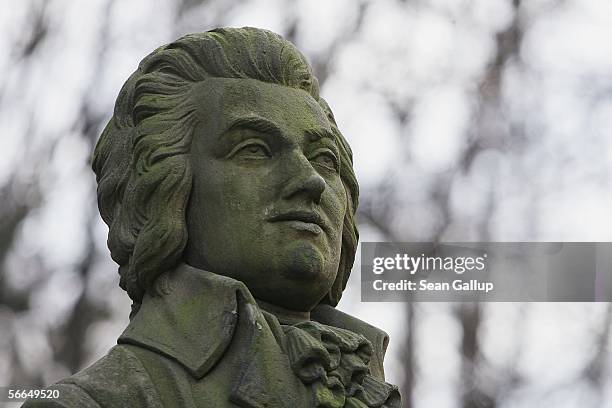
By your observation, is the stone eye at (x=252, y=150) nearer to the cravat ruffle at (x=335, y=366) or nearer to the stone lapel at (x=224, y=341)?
the stone lapel at (x=224, y=341)

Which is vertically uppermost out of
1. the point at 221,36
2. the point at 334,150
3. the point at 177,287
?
the point at 221,36

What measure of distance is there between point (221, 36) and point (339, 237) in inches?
29.5

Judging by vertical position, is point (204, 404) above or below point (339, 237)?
below

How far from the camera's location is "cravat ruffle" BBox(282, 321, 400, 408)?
196 inches

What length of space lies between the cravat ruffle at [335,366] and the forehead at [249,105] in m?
0.64

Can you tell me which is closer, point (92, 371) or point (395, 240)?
point (92, 371)

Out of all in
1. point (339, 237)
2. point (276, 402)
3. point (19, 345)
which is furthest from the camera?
point (19, 345)

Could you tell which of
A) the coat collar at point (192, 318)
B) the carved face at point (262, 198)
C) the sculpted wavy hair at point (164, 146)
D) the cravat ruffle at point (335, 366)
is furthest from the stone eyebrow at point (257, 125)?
the cravat ruffle at point (335, 366)

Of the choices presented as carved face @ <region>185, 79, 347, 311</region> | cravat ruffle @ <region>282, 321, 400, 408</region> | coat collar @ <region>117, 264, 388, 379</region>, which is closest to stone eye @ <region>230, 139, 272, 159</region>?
carved face @ <region>185, 79, 347, 311</region>

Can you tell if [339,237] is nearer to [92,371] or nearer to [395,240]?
[92,371]

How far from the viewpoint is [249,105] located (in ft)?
17.4

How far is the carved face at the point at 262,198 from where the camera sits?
203 inches

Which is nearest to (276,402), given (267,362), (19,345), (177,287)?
(267,362)

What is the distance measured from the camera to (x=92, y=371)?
4.96m
